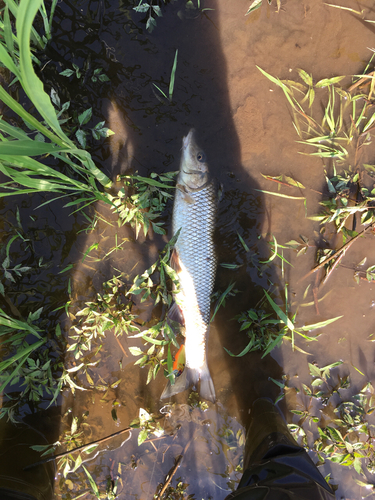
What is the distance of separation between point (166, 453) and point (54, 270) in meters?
1.99

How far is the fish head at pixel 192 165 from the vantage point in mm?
2197

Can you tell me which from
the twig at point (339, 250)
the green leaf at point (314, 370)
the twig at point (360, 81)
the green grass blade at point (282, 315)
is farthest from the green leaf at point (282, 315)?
the twig at point (360, 81)

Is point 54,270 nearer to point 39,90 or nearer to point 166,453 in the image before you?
point 39,90

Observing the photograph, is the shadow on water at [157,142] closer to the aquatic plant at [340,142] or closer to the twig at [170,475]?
the twig at [170,475]

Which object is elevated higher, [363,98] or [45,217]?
[363,98]

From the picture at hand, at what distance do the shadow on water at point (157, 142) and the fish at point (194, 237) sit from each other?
25 centimetres

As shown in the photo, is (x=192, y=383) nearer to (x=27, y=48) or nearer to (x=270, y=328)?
(x=270, y=328)

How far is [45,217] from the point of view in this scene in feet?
7.90

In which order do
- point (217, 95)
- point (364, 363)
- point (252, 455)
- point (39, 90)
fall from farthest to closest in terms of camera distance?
point (364, 363) < point (217, 95) < point (252, 455) < point (39, 90)

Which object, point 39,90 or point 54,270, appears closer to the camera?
point 39,90

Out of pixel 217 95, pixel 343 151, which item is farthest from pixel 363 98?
pixel 217 95

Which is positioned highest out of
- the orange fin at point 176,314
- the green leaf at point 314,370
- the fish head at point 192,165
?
the fish head at point 192,165

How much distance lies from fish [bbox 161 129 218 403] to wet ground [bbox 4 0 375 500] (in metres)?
0.23

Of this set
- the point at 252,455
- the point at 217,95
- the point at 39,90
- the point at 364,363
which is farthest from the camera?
the point at 364,363
